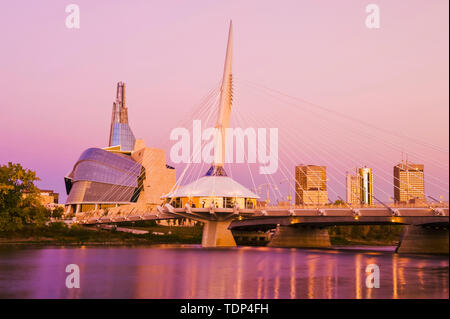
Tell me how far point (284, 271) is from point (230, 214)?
39303mm

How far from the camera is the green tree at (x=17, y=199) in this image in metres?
75.3

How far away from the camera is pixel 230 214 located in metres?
83.8

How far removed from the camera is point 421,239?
70562 millimetres

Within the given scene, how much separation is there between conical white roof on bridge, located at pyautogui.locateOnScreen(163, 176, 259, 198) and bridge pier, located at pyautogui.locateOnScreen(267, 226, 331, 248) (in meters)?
9.29

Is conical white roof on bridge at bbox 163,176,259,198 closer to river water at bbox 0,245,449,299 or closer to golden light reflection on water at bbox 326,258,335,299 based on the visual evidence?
river water at bbox 0,245,449,299

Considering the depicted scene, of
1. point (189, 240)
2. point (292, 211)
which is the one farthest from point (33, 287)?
point (189, 240)

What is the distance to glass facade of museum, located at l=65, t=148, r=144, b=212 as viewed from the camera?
189000 mm

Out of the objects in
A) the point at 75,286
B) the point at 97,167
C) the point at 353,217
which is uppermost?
the point at 97,167

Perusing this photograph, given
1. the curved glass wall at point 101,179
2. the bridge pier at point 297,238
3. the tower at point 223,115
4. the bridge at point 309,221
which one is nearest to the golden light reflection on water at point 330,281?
the bridge at point 309,221

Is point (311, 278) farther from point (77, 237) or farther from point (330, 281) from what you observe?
point (77, 237)

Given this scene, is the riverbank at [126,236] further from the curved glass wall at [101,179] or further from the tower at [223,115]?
the curved glass wall at [101,179]

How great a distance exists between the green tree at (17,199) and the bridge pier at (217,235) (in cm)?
2647
